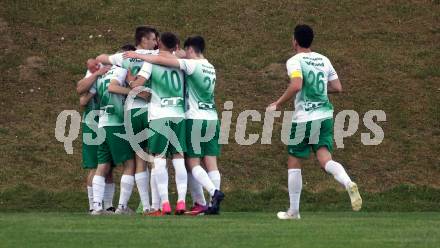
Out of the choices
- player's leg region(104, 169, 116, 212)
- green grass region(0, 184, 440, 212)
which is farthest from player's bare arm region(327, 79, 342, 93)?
green grass region(0, 184, 440, 212)

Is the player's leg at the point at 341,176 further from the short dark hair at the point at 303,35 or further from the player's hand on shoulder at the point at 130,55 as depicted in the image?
the player's hand on shoulder at the point at 130,55

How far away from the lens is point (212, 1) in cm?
2864

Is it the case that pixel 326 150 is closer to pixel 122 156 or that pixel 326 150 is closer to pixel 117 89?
pixel 117 89

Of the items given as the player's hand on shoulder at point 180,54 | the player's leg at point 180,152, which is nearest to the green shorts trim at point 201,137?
the player's leg at point 180,152

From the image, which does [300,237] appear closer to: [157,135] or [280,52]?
[157,135]

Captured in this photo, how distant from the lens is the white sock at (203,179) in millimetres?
14457

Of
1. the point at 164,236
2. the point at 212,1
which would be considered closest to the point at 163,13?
the point at 212,1

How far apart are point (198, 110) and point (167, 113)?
439 millimetres

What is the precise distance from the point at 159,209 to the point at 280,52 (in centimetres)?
1114

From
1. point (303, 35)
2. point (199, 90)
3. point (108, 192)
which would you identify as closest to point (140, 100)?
point (199, 90)

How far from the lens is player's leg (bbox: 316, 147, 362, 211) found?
13.4 meters

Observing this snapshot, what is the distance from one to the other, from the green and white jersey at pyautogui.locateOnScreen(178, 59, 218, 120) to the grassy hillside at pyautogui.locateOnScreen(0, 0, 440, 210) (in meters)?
5.61

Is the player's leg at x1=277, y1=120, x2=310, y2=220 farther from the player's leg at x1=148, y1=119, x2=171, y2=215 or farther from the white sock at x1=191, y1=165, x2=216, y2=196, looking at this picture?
the player's leg at x1=148, y1=119, x2=171, y2=215

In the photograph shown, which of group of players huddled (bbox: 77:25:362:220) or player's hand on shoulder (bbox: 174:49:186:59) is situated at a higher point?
player's hand on shoulder (bbox: 174:49:186:59)
